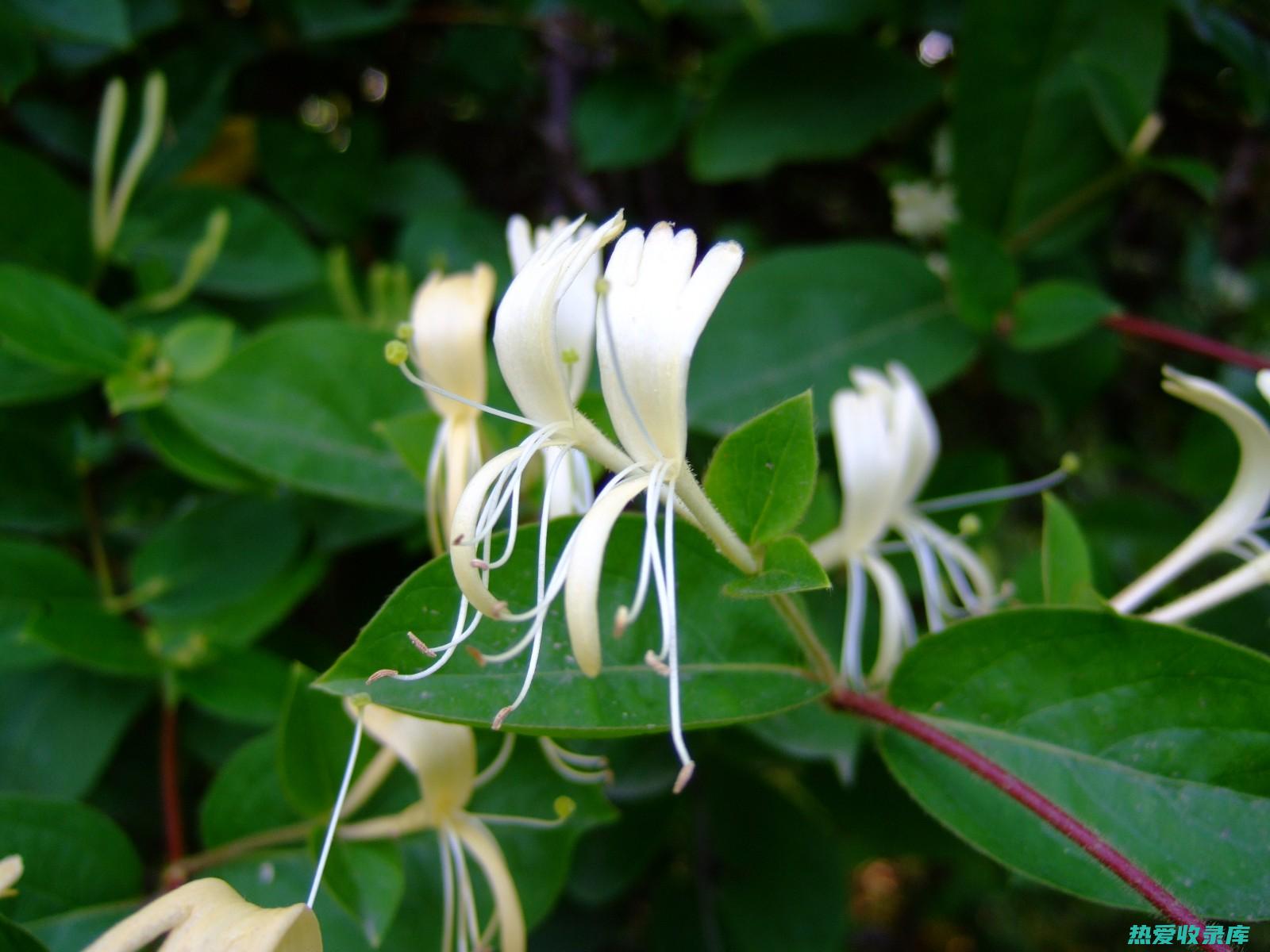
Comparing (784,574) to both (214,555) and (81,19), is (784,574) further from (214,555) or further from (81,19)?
(81,19)

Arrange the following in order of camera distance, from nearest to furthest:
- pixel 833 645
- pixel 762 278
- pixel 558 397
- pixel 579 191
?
pixel 558 397
pixel 833 645
pixel 762 278
pixel 579 191

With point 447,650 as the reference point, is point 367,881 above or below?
below

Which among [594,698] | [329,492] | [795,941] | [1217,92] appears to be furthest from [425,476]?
[1217,92]

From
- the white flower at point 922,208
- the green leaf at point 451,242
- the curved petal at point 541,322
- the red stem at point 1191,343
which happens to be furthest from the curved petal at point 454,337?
the white flower at point 922,208

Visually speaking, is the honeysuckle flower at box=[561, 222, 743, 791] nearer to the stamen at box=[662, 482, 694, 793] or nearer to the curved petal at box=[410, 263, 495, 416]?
the stamen at box=[662, 482, 694, 793]

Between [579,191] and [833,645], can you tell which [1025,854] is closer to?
[833,645]

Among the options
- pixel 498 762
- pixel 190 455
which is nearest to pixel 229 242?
pixel 190 455

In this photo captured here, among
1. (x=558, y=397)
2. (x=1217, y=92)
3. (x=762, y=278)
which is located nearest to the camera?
(x=558, y=397)
